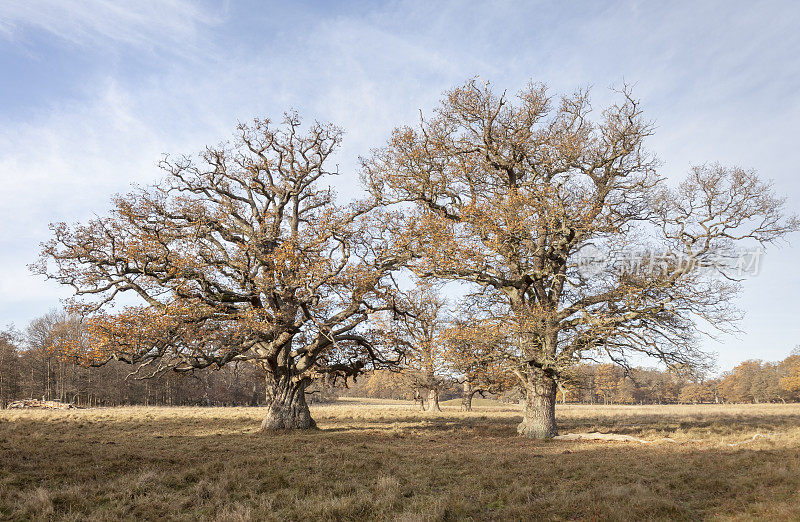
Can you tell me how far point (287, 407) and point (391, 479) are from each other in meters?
13.7

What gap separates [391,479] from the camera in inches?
404

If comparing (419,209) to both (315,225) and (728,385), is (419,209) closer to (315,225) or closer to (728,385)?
(315,225)

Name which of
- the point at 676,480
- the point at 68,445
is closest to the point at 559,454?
the point at 676,480

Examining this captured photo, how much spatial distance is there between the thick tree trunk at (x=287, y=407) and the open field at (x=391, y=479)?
495 centimetres

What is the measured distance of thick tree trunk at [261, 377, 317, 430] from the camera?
22.3 meters

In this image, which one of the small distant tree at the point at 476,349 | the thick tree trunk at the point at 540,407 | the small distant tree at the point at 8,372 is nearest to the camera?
the small distant tree at the point at 476,349

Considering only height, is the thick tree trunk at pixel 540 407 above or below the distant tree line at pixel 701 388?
above

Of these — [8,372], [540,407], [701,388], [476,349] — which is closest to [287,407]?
[476,349]

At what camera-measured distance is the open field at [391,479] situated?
808 centimetres

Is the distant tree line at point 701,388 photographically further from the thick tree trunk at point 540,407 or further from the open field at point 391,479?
the open field at point 391,479

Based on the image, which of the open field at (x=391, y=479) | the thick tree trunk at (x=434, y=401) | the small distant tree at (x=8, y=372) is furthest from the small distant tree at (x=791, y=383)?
the small distant tree at (x=8, y=372)

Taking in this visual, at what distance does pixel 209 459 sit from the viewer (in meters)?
13.0

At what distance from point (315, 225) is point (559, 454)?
571 inches

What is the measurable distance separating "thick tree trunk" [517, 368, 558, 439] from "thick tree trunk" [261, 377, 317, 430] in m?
11.0
